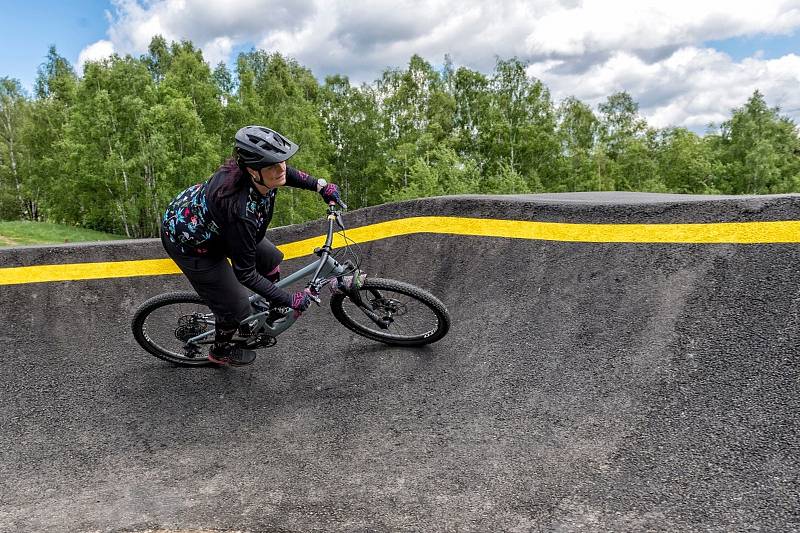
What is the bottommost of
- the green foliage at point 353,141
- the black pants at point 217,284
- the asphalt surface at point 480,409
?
the asphalt surface at point 480,409

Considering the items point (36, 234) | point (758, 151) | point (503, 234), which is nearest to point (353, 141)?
point (36, 234)

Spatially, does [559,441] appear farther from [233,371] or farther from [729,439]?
[233,371]

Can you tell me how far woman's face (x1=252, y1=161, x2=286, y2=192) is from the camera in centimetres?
379

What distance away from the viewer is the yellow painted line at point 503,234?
16.5 feet

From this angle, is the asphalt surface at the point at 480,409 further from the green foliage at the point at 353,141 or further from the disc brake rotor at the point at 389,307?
the green foliage at the point at 353,141

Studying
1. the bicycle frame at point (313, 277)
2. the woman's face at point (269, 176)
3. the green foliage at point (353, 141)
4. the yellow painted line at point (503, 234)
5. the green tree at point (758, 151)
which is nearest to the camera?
the woman's face at point (269, 176)

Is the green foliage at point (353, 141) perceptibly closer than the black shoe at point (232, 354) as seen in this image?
No

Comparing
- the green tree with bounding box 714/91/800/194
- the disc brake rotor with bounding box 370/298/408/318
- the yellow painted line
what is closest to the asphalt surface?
the yellow painted line

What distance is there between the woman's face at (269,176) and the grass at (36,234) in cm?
3222

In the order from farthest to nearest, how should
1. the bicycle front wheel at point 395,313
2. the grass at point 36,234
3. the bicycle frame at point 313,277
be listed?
the grass at point 36,234
the bicycle front wheel at point 395,313
the bicycle frame at point 313,277

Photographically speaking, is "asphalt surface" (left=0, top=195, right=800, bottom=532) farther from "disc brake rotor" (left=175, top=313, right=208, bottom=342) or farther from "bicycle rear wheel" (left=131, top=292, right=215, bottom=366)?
"disc brake rotor" (left=175, top=313, right=208, bottom=342)

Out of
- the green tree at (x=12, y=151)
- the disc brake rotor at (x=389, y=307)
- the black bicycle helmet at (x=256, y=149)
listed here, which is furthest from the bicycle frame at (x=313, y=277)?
the green tree at (x=12, y=151)

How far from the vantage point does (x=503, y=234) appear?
6.59 metres

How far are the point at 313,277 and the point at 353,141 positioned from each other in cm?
4771
